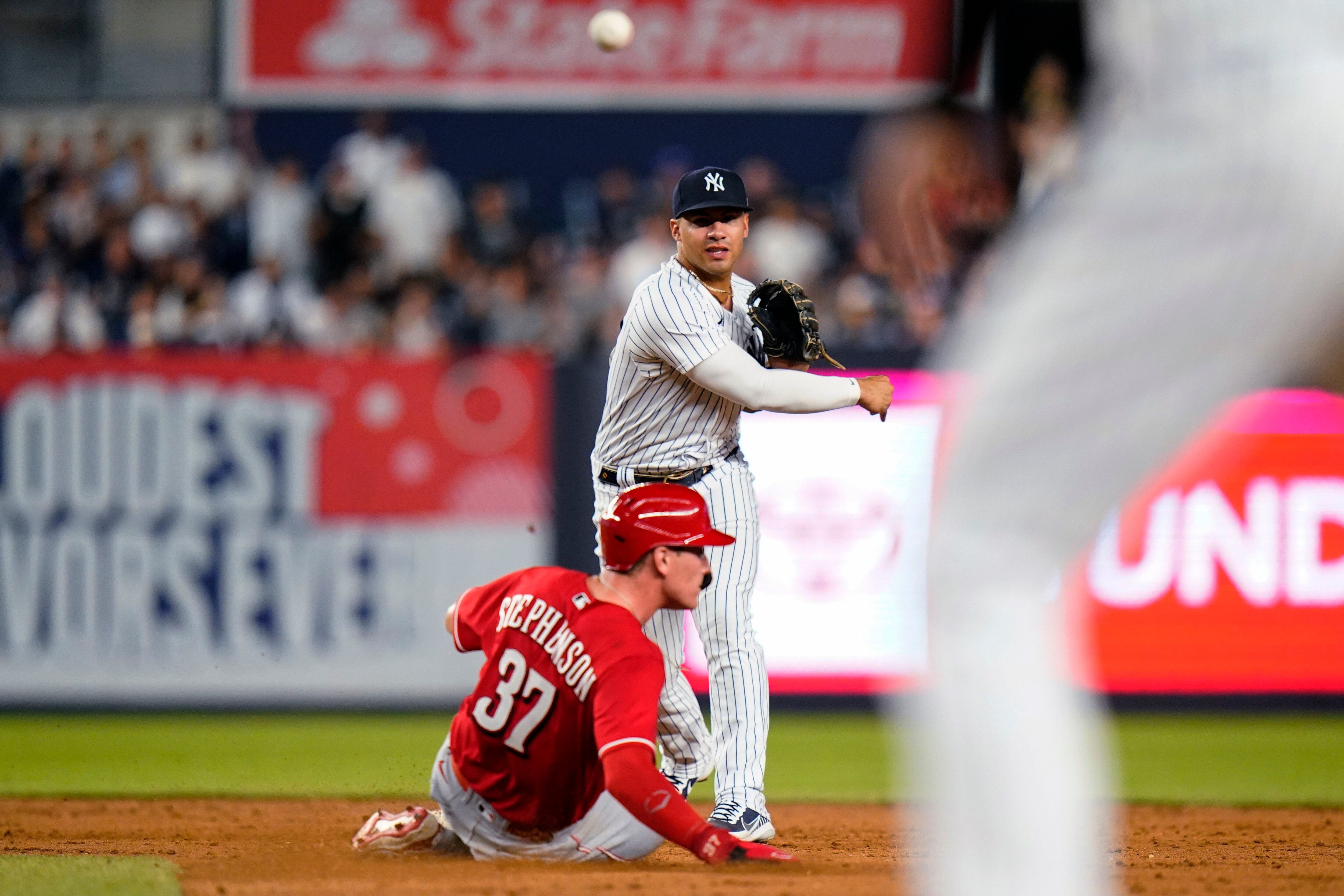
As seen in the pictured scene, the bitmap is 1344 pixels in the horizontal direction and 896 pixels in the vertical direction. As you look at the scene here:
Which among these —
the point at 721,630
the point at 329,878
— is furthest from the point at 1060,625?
the point at 721,630

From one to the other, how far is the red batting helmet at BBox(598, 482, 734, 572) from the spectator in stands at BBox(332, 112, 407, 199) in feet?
28.8

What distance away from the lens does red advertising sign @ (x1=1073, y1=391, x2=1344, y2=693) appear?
8422 millimetres

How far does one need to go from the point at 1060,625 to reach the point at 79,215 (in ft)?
39.8

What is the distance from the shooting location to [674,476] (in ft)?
16.1

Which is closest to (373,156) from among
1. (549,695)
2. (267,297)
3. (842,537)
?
(267,297)

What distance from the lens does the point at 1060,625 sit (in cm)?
167

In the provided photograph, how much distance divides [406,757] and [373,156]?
6.92 m

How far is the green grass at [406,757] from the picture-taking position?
6.50 metres

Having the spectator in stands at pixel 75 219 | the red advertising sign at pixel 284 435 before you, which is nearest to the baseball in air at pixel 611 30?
the red advertising sign at pixel 284 435

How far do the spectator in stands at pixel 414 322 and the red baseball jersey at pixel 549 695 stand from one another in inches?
230

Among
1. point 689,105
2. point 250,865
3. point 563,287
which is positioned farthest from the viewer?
point 689,105

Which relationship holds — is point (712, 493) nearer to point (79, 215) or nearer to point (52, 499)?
point (52, 499)

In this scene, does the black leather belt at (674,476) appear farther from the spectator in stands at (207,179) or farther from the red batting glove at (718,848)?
the spectator in stands at (207,179)

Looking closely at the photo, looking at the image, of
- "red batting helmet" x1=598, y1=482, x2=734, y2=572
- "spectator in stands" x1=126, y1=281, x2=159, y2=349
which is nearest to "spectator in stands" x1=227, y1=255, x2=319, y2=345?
"spectator in stands" x1=126, y1=281, x2=159, y2=349
